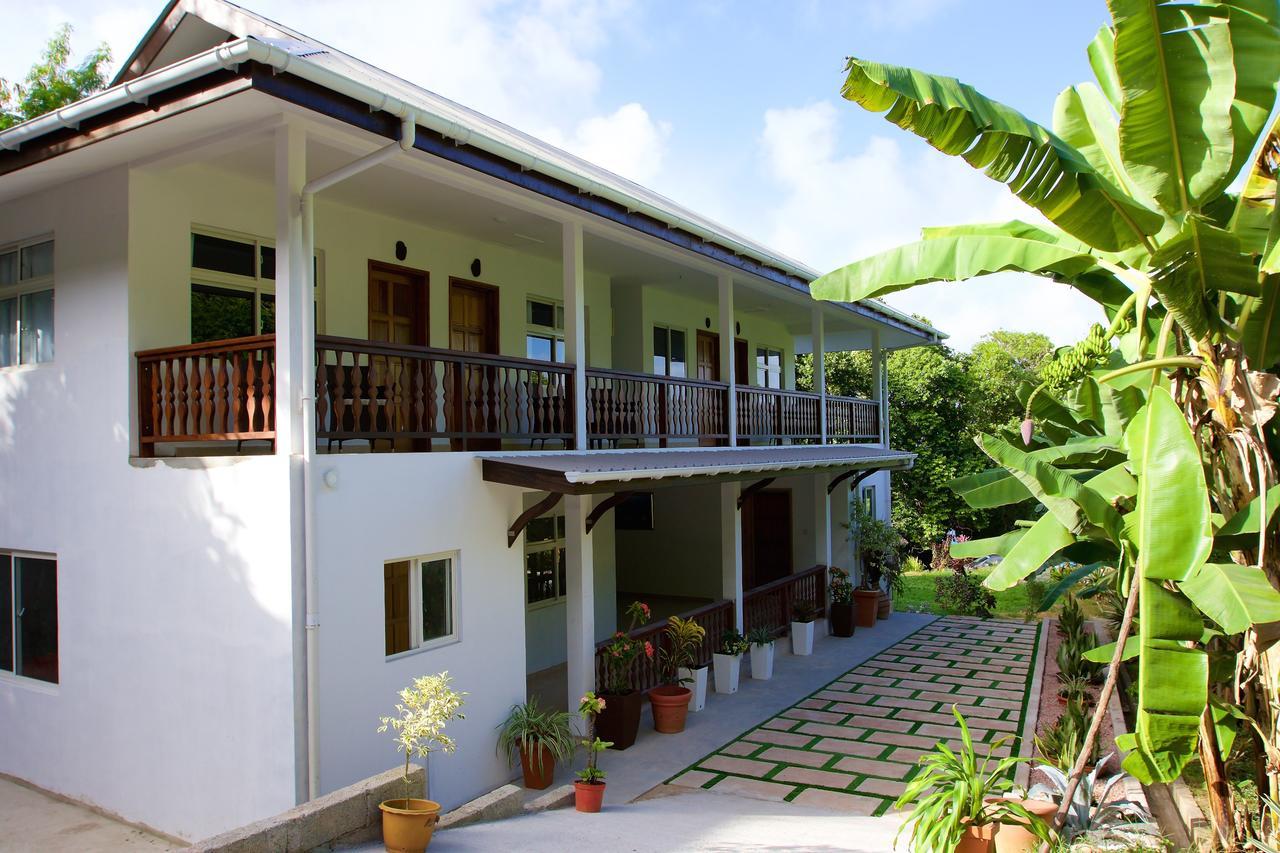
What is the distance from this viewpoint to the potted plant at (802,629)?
15.1m

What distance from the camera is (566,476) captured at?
325 inches

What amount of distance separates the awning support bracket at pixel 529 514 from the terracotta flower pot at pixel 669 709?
300 cm

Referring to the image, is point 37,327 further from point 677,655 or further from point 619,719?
point 677,655

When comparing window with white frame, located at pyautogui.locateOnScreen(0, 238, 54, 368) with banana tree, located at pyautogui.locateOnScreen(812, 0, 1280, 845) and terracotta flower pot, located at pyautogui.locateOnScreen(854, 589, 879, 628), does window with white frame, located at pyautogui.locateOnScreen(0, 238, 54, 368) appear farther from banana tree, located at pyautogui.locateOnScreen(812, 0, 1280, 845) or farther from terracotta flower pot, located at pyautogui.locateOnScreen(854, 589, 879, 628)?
terracotta flower pot, located at pyautogui.locateOnScreen(854, 589, 879, 628)

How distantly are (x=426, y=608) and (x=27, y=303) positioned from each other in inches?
205

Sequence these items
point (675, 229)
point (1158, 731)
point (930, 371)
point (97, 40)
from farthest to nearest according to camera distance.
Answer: point (930, 371) < point (97, 40) < point (675, 229) < point (1158, 731)

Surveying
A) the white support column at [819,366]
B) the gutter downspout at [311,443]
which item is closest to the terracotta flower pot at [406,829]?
the gutter downspout at [311,443]

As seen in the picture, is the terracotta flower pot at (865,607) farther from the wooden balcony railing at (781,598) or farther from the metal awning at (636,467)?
the metal awning at (636,467)

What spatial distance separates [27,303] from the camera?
30.6 feet

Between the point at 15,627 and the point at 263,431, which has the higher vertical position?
the point at 263,431

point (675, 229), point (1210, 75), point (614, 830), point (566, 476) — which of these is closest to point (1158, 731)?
point (1210, 75)

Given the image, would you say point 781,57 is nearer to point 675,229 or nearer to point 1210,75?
point 675,229

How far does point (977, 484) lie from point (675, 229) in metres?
4.98

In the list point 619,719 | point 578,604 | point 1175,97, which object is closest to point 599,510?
point 578,604
